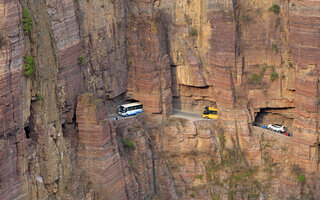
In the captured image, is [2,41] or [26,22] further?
[26,22]

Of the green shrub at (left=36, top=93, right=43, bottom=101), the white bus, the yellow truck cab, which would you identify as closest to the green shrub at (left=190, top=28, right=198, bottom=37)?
the yellow truck cab

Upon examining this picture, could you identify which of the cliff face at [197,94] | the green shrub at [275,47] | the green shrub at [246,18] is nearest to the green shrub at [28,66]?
the cliff face at [197,94]

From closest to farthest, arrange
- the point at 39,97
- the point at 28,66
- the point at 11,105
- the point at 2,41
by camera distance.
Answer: the point at 2,41
the point at 11,105
the point at 28,66
the point at 39,97

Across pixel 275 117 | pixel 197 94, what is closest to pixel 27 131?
pixel 197 94

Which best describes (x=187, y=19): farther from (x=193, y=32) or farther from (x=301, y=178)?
(x=301, y=178)

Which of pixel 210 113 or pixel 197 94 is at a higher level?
pixel 197 94

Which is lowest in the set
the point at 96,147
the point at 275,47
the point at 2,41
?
the point at 96,147
